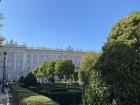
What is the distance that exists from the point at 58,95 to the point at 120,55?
17.6 meters

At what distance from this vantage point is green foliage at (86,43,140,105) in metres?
8.41

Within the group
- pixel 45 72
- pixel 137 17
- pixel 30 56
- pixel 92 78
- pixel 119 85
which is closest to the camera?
pixel 119 85

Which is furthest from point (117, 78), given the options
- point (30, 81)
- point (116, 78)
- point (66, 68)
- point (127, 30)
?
point (66, 68)

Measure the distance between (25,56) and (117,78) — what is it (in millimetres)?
152139

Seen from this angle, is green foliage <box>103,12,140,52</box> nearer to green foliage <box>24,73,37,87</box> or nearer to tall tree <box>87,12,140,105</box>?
tall tree <box>87,12,140,105</box>

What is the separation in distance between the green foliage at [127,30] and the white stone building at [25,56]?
421 ft

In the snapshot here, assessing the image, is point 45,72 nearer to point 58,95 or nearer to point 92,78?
point 58,95

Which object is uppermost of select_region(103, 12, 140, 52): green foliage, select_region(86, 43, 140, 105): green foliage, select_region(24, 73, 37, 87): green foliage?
select_region(103, 12, 140, 52): green foliage

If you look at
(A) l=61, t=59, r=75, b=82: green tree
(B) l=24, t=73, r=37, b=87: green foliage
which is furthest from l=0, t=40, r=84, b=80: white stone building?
(B) l=24, t=73, r=37, b=87: green foliage

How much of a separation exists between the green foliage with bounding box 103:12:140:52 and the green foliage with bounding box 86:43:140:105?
13.4m

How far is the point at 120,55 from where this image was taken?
8719mm

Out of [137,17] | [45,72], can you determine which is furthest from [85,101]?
[45,72]

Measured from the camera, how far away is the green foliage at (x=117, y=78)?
841cm

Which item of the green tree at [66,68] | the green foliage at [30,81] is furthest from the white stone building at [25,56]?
the green foliage at [30,81]
